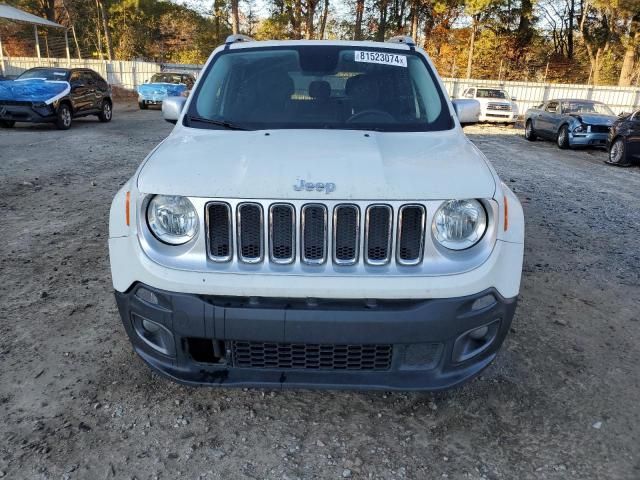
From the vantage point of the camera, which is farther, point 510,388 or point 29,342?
point 29,342

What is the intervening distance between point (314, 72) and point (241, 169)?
1.50 metres

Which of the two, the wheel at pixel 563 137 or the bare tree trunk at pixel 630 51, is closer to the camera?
the wheel at pixel 563 137

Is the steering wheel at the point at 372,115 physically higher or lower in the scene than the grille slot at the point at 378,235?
higher

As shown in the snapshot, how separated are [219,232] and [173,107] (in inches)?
71.4

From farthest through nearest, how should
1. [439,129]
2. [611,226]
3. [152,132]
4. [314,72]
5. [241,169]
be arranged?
1. [152,132]
2. [611,226]
3. [314,72]
4. [439,129]
5. [241,169]

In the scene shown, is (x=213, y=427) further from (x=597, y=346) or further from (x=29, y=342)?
(x=597, y=346)

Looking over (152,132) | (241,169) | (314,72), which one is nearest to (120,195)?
(241,169)

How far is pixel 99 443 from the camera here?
237 centimetres

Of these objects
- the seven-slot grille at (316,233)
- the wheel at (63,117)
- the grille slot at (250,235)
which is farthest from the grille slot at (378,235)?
the wheel at (63,117)

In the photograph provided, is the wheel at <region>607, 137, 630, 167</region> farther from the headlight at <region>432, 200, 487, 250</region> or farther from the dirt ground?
the headlight at <region>432, 200, 487, 250</region>

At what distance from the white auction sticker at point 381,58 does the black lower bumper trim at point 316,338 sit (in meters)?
2.01

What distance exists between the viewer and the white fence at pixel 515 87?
90.1 feet

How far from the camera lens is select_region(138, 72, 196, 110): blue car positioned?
2081 centimetres

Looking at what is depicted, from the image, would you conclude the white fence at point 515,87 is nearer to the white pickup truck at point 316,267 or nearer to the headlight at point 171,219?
the white pickup truck at point 316,267
